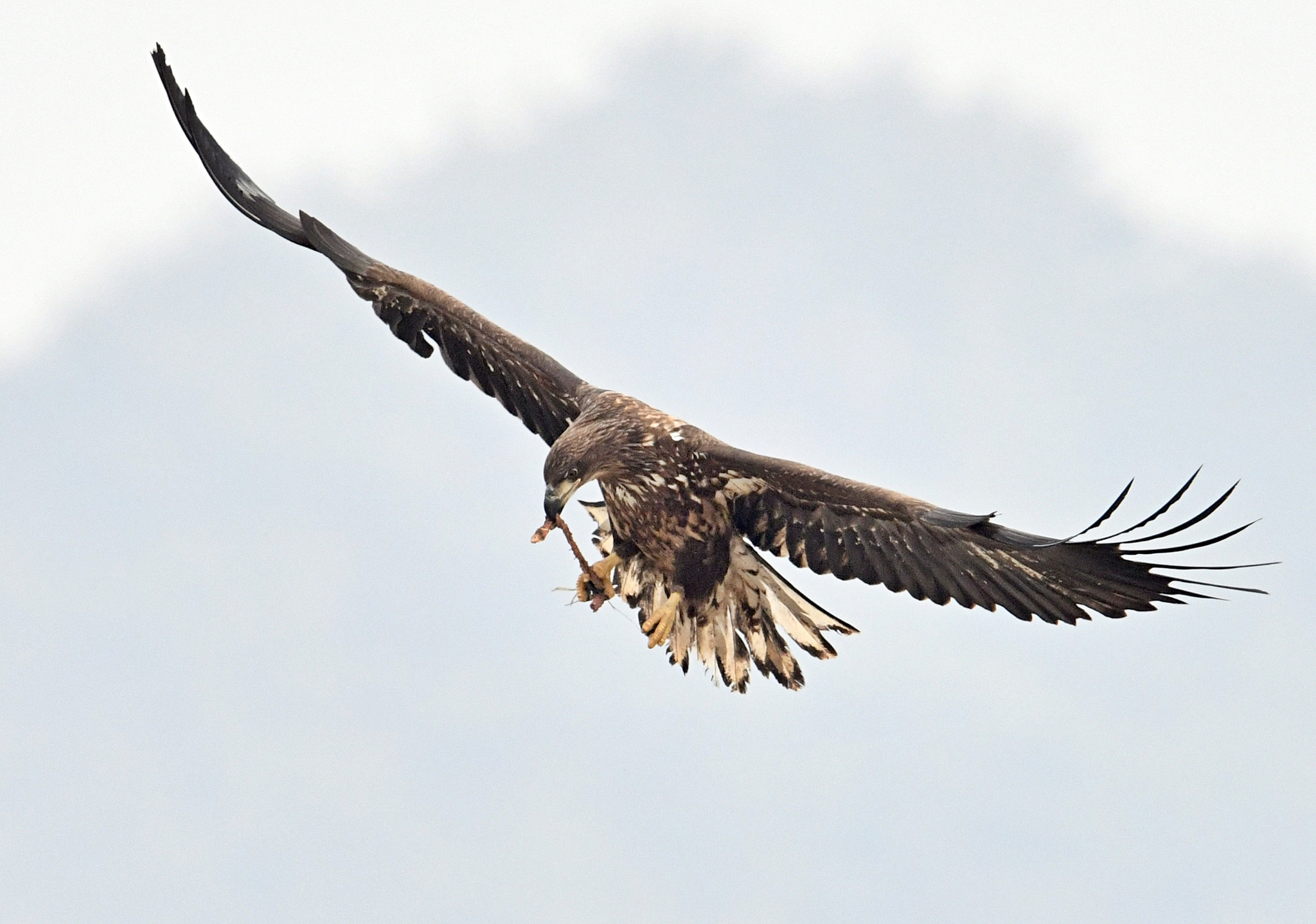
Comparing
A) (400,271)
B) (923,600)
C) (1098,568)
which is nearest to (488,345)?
(400,271)

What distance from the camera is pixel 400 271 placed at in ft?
34.3

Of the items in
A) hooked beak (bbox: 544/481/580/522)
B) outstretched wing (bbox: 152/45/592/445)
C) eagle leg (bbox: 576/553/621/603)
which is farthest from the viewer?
outstretched wing (bbox: 152/45/592/445)

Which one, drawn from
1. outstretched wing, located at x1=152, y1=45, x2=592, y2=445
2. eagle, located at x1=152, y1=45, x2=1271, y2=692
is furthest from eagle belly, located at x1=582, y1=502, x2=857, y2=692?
outstretched wing, located at x1=152, y1=45, x2=592, y2=445

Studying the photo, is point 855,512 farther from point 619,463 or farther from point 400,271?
point 400,271

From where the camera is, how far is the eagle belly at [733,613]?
9.71 meters

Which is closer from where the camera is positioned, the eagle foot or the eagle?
the eagle

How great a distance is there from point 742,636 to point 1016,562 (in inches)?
76.9

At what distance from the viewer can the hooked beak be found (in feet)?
29.3

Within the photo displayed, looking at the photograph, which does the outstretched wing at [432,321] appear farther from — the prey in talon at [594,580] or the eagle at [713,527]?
the prey in talon at [594,580]

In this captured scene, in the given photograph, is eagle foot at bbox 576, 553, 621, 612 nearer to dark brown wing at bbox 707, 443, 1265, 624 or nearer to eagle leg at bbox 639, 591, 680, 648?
eagle leg at bbox 639, 591, 680, 648

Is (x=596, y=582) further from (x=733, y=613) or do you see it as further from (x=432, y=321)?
(x=432, y=321)

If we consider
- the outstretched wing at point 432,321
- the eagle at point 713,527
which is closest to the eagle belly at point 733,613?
the eagle at point 713,527

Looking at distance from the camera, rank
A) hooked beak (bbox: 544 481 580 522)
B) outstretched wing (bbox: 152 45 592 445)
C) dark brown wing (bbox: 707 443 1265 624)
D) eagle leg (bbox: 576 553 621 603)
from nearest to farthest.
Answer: dark brown wing (bbox: 707 443 1265 624) < hooked beak (bbox: 544 481 580 522) < eagle leg (bbox: 576 553 621 603) < outstretched wing (bbox: 152 45 592 445)

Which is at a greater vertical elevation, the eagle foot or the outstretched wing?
the outstretched wing
